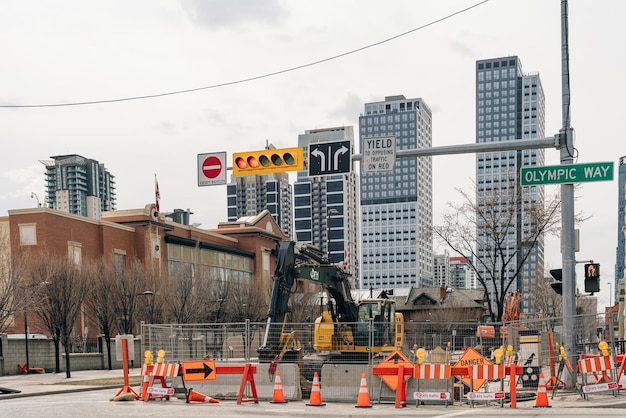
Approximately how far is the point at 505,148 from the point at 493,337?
16.6ft

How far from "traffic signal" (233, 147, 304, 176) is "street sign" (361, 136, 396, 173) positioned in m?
1.72

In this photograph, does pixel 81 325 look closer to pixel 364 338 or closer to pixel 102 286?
pixel 102 286

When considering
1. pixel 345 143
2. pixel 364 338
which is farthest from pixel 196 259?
pixel 345 143

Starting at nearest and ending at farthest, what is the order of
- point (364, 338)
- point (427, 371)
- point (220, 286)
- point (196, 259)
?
point (427, 371), point (364, 338), point (220, 286), point (196, 259)

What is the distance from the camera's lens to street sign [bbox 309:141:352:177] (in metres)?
19.0

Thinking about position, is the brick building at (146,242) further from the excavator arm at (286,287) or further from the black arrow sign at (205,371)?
the black arrow sign at (205,371)

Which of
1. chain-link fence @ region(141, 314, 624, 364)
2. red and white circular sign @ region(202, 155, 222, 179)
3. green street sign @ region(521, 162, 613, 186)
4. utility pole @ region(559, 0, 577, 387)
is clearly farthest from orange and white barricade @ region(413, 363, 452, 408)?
red and white circular sign @ region(202, 155, 222, 179)

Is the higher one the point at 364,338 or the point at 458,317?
the point at 364,338

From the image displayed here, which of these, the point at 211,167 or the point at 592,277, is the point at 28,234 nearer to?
the point at 211,167

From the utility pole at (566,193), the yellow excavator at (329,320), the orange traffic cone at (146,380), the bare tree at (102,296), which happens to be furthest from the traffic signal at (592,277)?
the bare tree at (102,296)

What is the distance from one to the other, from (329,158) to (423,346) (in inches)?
226

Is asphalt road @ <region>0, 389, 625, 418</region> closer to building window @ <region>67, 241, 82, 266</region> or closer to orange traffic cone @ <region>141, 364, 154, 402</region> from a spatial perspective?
orange traffic cone @ <region>141, 364, 154, 402</region>

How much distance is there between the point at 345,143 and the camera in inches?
750

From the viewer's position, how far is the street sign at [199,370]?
18609 mm
